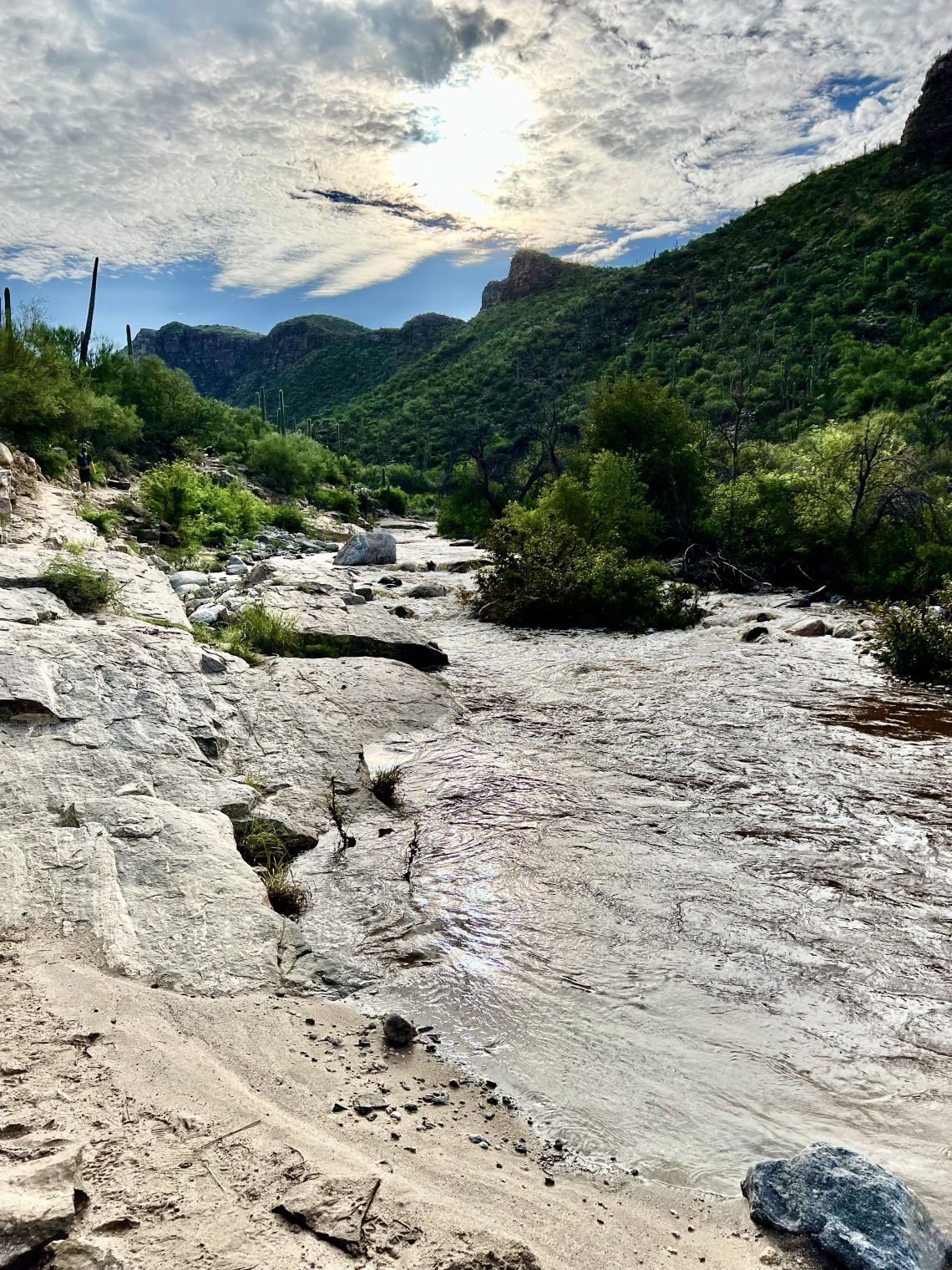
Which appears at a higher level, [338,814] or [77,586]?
[77,586]

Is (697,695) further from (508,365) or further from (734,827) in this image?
(508,365)

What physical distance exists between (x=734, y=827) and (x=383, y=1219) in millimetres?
4689

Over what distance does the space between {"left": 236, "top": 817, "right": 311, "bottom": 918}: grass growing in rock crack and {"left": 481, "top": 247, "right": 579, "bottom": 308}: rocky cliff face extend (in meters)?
101

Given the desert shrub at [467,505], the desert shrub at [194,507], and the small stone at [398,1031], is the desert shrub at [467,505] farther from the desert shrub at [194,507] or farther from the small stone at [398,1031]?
the small stone at [398,1031]

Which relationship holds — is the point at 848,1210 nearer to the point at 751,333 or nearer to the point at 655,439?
the point at 655,439

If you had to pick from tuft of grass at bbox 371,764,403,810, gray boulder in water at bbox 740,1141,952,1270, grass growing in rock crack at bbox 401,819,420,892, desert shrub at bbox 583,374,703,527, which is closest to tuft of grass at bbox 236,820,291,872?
grass growing in rock crack at bbox 401,819,420,892

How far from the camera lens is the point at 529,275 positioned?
110 m

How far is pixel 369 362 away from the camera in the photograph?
123 metres

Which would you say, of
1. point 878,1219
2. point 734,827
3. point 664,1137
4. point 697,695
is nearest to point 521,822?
point 734,827

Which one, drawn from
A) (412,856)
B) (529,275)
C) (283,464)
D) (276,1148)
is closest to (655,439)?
(412,856)

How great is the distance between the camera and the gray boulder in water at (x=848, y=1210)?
230 cm

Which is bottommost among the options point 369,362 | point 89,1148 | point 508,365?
point 89,1148

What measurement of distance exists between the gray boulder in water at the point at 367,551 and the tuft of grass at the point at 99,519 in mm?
8310

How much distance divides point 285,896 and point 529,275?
121194 millimetres
